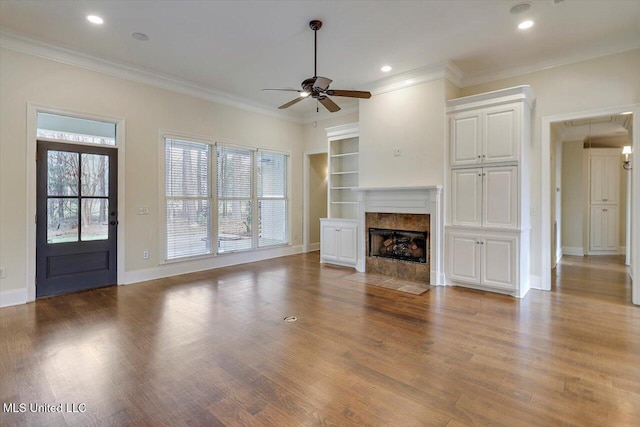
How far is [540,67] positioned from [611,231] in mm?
5185

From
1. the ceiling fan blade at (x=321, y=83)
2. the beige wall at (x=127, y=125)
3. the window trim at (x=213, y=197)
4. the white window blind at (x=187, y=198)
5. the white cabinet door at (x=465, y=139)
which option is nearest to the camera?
the ceiling fan blade at (x=321, y=83)

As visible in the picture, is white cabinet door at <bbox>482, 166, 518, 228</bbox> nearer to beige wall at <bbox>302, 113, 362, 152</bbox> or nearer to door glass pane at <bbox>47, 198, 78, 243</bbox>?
beige wall at <bbox>302, 113, 362, 152</bbox>

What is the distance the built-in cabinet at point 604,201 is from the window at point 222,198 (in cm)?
723

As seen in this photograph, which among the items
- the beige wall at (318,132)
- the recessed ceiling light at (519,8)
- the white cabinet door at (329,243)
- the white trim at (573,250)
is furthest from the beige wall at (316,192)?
the white trim at (573,250)

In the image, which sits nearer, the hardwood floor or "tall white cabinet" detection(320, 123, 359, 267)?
the hardwood floor

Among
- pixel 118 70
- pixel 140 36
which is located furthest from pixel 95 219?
pixel 140 36

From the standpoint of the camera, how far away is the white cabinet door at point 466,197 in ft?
14.8

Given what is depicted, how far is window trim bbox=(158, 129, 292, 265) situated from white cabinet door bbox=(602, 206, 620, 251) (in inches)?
290

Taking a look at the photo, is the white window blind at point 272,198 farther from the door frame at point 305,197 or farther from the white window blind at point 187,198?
the white window blind at point 187,198

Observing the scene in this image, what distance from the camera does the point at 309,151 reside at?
7.67 metres

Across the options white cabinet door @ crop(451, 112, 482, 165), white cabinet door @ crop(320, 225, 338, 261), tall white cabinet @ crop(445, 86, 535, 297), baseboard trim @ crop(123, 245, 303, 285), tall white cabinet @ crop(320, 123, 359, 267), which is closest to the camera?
tall white cabinet @ crop(445, 86, 535, 297)

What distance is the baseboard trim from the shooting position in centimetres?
507

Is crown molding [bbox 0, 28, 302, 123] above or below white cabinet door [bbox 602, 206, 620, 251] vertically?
above

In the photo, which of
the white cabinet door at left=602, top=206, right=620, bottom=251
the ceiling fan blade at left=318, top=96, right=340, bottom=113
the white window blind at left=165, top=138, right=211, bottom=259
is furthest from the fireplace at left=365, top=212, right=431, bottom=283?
the white cabinet door at left=602, top=206, right=620, bottom=251
